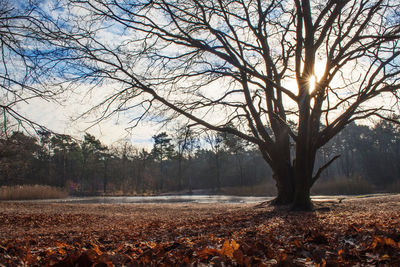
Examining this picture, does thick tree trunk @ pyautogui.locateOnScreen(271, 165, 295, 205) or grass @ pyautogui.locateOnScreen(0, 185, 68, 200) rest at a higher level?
thick tree trunk @ pyautogui.locateOnScreen(271, 165, 295, 205)

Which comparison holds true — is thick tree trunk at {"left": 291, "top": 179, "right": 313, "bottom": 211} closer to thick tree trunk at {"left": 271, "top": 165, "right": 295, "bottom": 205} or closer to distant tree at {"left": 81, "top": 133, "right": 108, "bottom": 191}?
thick tree trunk at {"left": 271, "top": 165, "right": 295, "bottom": 205}

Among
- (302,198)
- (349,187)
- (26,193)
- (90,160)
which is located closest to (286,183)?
(302,198)

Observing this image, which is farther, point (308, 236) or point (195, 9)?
point (195, 9)

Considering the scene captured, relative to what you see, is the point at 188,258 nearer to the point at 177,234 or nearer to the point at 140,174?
the point at 177,234

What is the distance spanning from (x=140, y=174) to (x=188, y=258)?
2430 inches

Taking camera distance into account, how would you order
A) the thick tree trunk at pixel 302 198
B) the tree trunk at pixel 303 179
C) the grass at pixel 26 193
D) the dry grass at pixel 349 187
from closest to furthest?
the tree trunk at pixel 303 179
the thick tree trunk at pixel 302 198
the grass at pixel 26 193
the dry grass at pixel 349 187

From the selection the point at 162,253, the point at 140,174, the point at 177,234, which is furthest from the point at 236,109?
the point at 140,174

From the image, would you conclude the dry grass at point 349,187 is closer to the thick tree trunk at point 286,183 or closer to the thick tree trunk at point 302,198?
the thick tree trunk at point 286,183

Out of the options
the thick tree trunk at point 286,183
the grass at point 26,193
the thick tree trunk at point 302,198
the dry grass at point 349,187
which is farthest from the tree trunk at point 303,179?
the grass at point 26,193

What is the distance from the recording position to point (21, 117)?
6152 millimetres

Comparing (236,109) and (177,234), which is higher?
(236,109)

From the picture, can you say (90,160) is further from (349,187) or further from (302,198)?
(302,198)

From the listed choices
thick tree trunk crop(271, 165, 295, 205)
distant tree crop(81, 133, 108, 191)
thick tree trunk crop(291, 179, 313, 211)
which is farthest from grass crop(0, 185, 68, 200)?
distant tree crop(81, 133, 108, 191)

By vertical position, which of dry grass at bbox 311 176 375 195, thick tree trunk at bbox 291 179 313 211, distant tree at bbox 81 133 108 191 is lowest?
dry grass at bbox 311 176 375 195
